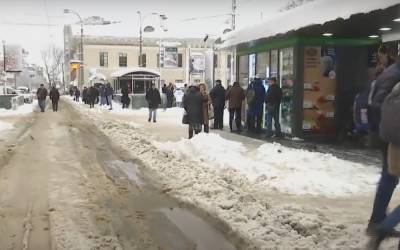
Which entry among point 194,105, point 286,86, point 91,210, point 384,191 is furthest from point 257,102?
point 384,191

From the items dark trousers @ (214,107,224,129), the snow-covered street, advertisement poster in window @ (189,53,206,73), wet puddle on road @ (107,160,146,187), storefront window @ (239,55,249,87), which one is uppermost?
advertisement poster in window @ (189,53,206,73)

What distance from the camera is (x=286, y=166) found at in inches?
421

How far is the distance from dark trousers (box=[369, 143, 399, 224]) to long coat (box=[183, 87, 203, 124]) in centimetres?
927

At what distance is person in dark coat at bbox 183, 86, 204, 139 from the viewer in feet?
48.4

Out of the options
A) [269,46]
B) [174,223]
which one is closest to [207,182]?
[174,223]

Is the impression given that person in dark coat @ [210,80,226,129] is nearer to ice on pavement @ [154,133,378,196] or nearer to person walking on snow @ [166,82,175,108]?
ice on pavement @ [154,133,378,196]

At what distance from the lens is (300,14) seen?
13.0 metres

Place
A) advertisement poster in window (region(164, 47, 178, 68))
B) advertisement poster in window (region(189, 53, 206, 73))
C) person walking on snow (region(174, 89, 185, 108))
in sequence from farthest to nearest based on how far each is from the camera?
advertisement poster in window (region(164, 47, 178, 68)), person walking on snow (region(174, 89, 185, 108)), advertisement poster in window (region(189, 53, 206, 73))

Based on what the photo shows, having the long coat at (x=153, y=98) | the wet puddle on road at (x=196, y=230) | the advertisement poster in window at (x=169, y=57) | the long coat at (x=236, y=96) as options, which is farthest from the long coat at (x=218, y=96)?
the advertisement poster in window at (x=169, y=57)

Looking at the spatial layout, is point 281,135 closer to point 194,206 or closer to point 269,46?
point 269,46

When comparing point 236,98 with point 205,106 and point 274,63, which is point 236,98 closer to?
point 274,63

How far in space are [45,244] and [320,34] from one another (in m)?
10.4

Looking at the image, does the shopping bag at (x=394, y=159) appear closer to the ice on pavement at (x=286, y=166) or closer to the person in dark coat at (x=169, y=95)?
the ice on pavement at (x=286, y=166)

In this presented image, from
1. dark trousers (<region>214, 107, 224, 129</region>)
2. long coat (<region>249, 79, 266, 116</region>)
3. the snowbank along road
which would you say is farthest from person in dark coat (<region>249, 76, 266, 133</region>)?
the snowbank along road
